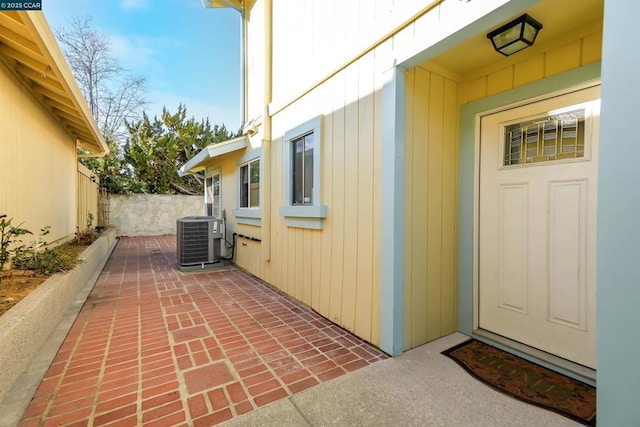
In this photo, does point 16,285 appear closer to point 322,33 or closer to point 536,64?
point 322,33

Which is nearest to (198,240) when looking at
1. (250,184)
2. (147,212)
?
(250,184)

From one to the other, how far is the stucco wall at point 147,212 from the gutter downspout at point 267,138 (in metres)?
10.0

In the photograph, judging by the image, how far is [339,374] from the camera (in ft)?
7.52

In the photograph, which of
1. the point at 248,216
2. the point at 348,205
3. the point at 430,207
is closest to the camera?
the point at 430,207

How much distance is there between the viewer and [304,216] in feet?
12.3

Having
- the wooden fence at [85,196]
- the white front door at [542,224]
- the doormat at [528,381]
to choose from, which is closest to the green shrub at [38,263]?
the doormat at [528,381]

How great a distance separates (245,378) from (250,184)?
4089 mm

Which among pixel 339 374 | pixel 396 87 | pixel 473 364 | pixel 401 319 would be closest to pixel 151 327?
pixel 339 374

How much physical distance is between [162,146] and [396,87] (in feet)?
46.4

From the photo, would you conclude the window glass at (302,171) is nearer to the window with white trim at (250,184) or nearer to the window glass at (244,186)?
the window with white trim at (250,184)

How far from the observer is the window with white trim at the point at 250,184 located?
5.47 meters

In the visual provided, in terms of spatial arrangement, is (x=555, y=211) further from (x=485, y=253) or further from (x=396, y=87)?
(x=396, y=87)

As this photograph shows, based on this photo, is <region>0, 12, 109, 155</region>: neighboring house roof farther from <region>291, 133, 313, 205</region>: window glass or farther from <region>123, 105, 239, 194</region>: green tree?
<region>123, 105, 239, 194</region>: green tree

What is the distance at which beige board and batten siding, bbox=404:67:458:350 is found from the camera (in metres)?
2.67
